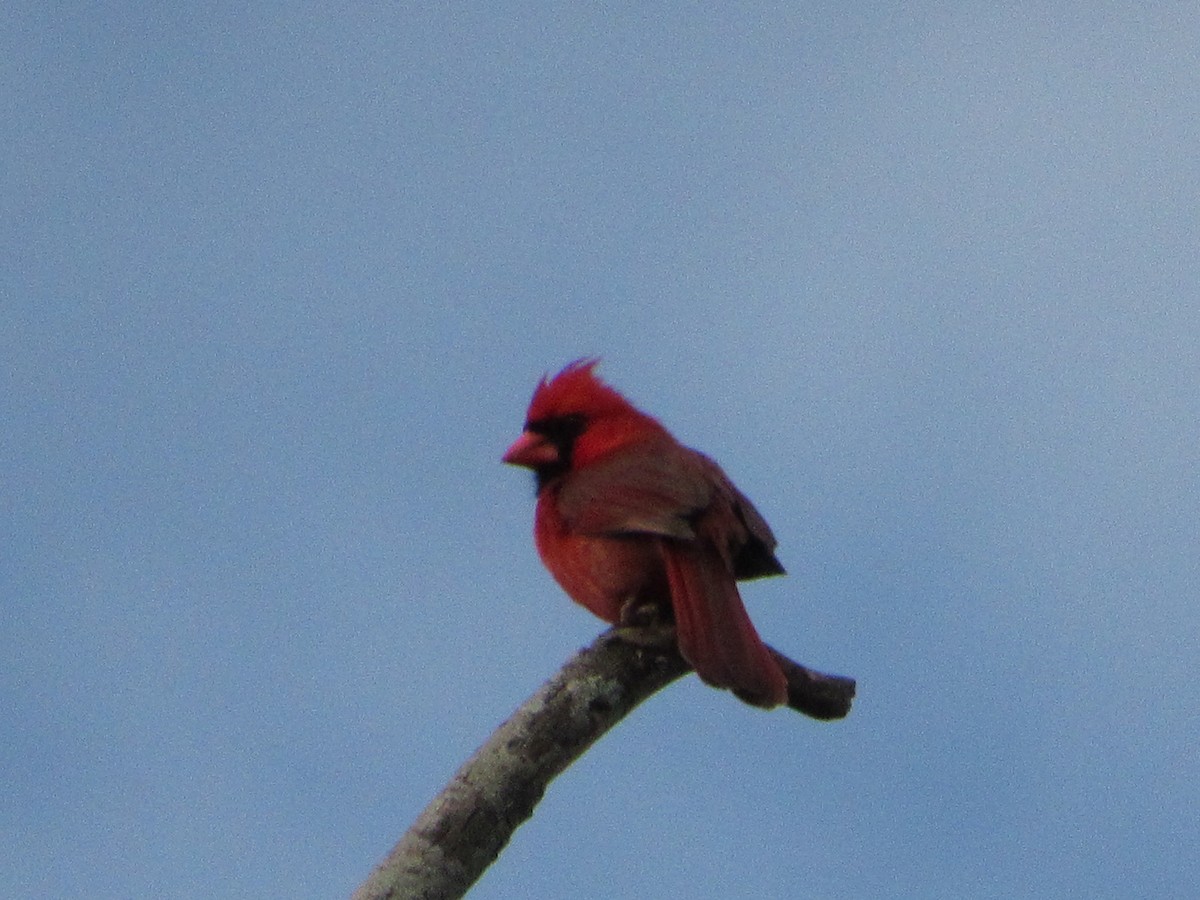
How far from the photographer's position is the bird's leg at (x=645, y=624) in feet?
11.3

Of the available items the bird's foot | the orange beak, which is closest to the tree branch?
the bird's foot

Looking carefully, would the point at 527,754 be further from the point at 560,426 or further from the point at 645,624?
the point at 560,426

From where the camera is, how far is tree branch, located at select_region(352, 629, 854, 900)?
2533mm

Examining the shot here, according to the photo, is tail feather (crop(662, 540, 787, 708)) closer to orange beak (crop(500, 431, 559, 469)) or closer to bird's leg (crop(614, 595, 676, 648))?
bird's leg (crop(614, 595, 676, 648))

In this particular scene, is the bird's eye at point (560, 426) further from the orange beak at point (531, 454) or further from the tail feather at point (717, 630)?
the tail feather at point (717, 630)

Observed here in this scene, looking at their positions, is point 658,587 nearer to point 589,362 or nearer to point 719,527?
point 719,527

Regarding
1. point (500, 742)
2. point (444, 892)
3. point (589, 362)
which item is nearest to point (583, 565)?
point (589, 362)

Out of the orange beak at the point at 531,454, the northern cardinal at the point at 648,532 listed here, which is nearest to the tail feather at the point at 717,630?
the northern cardinal at the point at 648,532

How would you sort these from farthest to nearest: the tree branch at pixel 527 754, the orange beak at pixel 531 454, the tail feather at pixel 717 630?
the orange beak at pixel 531 454 < the tail feather at pixel 717 630 < the tree branch at pixel 527 754

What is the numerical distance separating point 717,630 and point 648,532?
1.19ft

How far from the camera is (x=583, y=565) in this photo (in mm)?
4023

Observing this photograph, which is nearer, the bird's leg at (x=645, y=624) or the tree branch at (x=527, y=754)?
the tree branch at (x=527, y=754)

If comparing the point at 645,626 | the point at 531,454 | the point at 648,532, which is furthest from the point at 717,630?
the point at 531,454

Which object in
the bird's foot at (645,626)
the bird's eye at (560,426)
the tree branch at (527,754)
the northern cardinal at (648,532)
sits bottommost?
the tree branch at (527,754)
